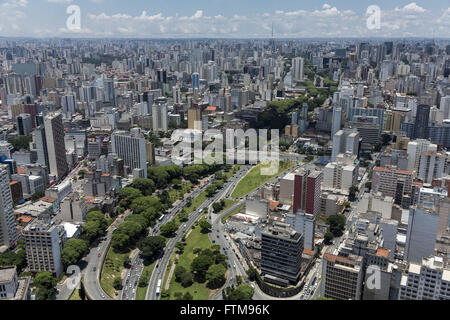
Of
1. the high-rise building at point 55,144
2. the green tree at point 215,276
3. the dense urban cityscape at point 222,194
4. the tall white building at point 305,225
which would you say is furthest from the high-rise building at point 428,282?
the high-rise building at point 55,144

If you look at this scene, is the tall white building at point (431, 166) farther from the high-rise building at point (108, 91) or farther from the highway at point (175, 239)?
the high-rise building at point (108, 91)

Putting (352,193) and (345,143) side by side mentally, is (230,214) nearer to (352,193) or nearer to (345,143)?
(352,193)

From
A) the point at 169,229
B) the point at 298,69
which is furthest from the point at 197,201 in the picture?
the point at 298,69

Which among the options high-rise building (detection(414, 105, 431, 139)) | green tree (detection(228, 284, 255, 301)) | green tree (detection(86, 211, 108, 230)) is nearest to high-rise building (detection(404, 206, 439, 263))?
green tree (detection(228, 284, 255, 301))

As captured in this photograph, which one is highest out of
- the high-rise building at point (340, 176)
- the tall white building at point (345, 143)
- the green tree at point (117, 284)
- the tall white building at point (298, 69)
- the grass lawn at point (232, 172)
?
the tall white building at point (298, 69)
